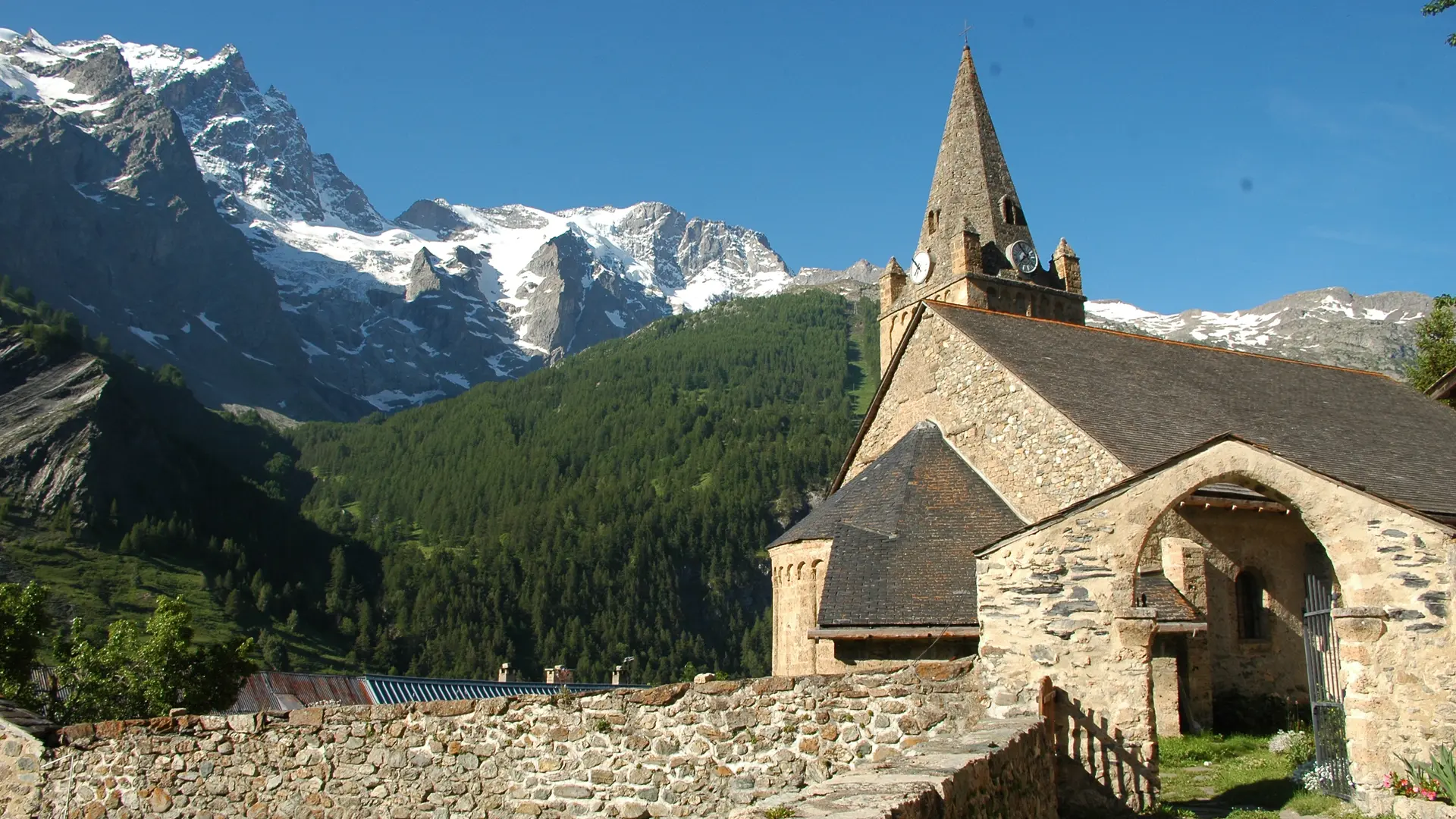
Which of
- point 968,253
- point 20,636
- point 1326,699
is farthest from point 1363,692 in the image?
point 968,253

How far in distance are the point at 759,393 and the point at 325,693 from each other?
130 m

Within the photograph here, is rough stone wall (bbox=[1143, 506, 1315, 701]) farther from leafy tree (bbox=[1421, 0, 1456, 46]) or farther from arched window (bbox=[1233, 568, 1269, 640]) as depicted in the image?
leafy tree (bbox=[1421, 0, 1456, 46])

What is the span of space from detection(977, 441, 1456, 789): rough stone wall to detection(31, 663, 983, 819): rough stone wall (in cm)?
86

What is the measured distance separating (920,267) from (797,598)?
22.6 metres

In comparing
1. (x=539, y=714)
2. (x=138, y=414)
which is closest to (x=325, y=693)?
(x=539, y=714)

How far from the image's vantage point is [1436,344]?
39219 mm

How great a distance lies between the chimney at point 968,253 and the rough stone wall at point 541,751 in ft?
95.6

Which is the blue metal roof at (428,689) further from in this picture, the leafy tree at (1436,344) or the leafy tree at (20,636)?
the leafy tree at (1436,344)

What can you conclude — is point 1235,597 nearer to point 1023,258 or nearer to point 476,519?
point 1023,258

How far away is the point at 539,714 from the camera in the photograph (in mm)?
10055

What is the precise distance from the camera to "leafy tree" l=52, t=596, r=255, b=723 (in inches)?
894

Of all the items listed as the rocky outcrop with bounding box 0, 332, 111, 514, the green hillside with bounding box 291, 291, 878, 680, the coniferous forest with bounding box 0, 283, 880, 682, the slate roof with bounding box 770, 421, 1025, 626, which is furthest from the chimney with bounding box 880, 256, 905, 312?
the rocky outcrop with bounding box 0, 332, 111, 514

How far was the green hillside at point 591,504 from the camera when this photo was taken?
11638 centimetres

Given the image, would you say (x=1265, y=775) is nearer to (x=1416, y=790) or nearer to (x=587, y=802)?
(x=1416, y=790)
